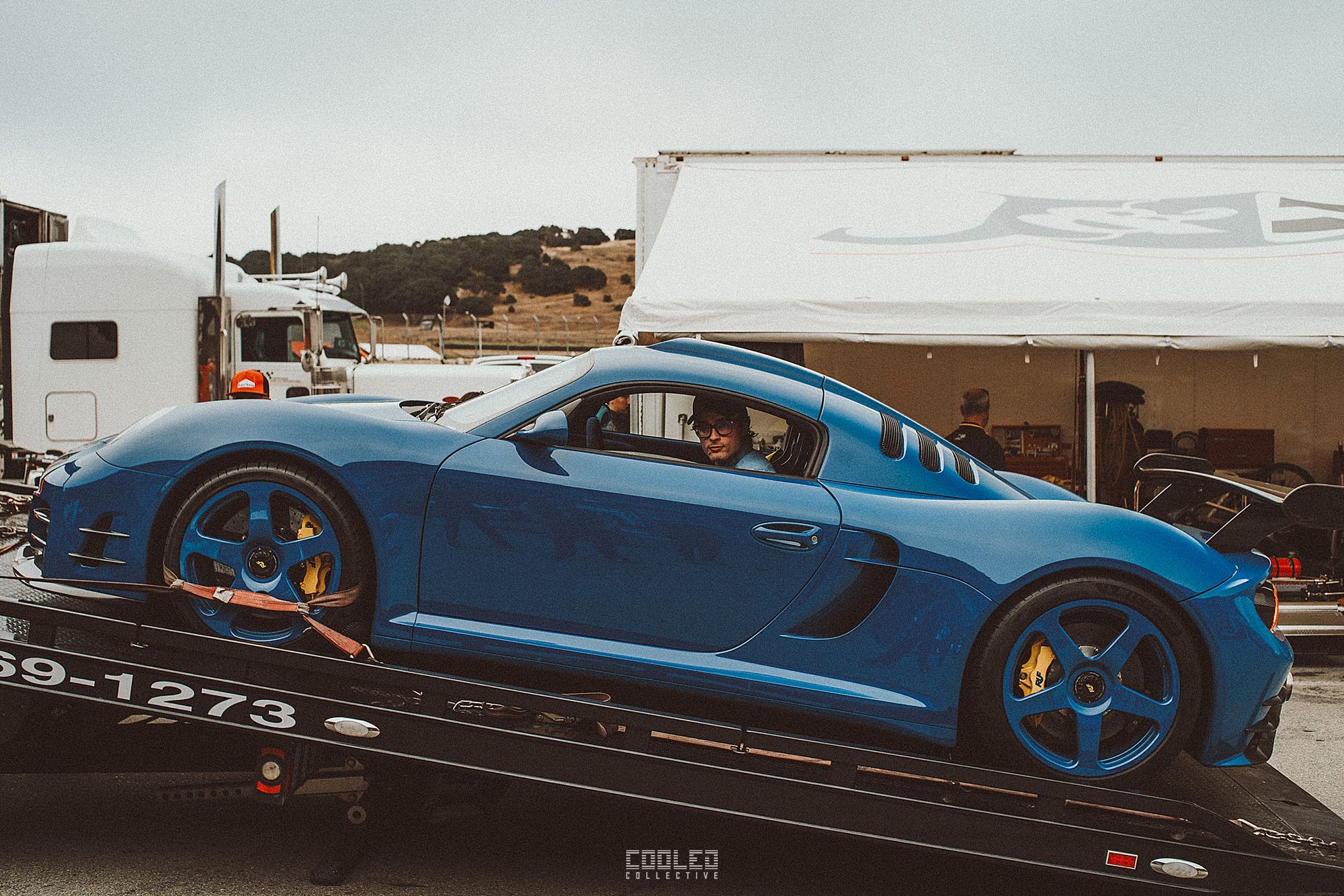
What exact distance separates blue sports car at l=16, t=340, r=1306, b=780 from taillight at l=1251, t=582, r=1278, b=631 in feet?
0.05

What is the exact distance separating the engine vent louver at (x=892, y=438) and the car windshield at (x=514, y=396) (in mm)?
968

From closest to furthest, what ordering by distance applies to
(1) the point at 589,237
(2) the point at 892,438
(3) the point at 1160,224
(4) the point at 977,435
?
(2) the point at 892,438
(4) the point at 977,435
(3) the point at 1160,224
(1) the point at 589,237

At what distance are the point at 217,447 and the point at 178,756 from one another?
43.1 inches

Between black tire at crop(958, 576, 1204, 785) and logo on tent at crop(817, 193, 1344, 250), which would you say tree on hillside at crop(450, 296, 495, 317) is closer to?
logo on tent at crop(817, 193, 1344, 250)

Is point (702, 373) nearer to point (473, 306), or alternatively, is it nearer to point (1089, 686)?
point (1089, 686)

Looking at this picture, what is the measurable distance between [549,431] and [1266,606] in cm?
229

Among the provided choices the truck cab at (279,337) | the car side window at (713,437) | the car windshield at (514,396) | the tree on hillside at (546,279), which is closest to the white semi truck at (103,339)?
the truck cab at (279,337)

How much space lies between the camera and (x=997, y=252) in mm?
8078

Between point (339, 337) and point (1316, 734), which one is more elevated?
point (339, 337)

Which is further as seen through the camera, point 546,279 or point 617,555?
point 546,279

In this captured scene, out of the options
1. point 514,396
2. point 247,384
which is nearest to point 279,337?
point 247,384

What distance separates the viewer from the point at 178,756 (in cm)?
344

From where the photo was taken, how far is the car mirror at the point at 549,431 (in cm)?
312

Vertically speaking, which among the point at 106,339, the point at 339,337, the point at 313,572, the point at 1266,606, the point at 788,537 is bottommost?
the point at 1266,606
